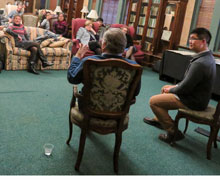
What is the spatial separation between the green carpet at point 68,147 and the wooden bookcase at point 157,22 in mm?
3546

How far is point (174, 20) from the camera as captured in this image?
21.7 ft

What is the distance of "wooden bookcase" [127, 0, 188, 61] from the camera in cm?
666

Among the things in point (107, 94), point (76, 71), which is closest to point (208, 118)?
point (107, 94)

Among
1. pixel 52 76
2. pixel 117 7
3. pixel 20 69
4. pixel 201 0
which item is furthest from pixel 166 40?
pixel 20 69

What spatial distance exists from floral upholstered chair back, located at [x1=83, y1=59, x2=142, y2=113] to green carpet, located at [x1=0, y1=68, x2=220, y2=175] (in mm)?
553

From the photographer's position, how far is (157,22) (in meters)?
6.96

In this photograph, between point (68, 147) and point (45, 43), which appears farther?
point (45, 43)

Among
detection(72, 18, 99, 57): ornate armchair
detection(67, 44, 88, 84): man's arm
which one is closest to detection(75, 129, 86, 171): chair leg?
detection(67, 44, 88, 84): man's arm

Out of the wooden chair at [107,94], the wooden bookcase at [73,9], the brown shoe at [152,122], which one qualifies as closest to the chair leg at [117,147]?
the wooden chair at [107,94]

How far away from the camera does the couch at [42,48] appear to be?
16.3ft

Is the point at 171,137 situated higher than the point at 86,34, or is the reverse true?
the point at 86,34

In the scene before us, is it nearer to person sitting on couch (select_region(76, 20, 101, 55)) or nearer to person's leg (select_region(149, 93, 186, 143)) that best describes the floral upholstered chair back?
person's leg (select_region(149, 93, 186, 143))

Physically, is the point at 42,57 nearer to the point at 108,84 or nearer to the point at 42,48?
the point at 42,48

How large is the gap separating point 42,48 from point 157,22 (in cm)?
317
